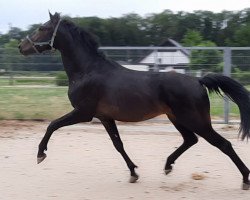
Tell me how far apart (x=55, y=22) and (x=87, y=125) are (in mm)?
5252

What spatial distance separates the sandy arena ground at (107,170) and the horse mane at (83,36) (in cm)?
173

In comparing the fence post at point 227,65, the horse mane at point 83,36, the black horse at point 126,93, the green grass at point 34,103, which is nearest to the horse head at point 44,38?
the black horse at point 126,93

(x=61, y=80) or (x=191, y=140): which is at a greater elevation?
(x=191, y=140)

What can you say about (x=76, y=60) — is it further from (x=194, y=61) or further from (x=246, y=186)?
(x=194, y=61)

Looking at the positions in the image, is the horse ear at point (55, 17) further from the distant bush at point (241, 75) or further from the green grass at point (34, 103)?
the distant bush at point (241, 75)

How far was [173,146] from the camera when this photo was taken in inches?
354

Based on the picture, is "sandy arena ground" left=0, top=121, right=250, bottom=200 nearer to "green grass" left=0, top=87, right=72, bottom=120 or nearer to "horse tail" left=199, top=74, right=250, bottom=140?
"horse tail" left=199, top=74, right=250, bottom=140

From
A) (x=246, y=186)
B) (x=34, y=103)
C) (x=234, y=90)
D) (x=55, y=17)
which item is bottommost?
(x=34, y=103)

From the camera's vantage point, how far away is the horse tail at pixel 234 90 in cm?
616

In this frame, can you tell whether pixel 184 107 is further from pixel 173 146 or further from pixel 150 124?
pixel 150 124

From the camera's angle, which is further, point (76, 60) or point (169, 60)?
point (169, 60)

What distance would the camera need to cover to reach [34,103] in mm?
12984

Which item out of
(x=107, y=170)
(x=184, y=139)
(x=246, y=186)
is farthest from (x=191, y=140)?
(x=107, y=170)

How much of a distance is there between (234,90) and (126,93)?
4.46 feet
